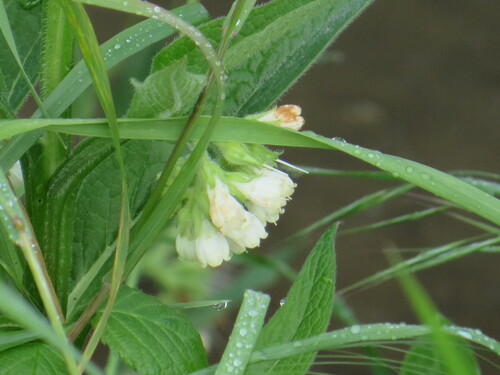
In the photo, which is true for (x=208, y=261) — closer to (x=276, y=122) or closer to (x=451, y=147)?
(x=276, y=122)

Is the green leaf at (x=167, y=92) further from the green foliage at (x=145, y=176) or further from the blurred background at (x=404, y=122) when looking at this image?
the blurred background at (x=404, y=122)

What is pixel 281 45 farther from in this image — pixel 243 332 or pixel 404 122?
pixel 404 122

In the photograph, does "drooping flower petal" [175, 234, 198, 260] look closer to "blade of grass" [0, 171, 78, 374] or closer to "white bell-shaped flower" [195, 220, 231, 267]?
"white bell-shaped flower" [195, 220, 231, 267]

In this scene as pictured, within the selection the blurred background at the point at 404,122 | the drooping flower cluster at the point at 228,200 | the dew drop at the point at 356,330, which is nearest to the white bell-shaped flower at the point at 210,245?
the drooping flower cluster at the point at 228,200

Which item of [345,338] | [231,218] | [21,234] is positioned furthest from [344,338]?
[21,234]

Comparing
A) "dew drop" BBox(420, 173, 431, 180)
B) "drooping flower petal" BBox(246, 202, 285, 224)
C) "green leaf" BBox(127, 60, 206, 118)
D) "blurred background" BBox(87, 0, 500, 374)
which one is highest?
"green leaf" BBox(127, 60, 206, 118)

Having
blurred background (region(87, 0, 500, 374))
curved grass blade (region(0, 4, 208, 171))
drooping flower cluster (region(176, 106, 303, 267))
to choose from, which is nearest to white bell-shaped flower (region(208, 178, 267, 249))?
drooping flower cluster (region(176, 106, 303, 267))

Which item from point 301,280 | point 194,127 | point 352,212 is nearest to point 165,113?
point 194,127
